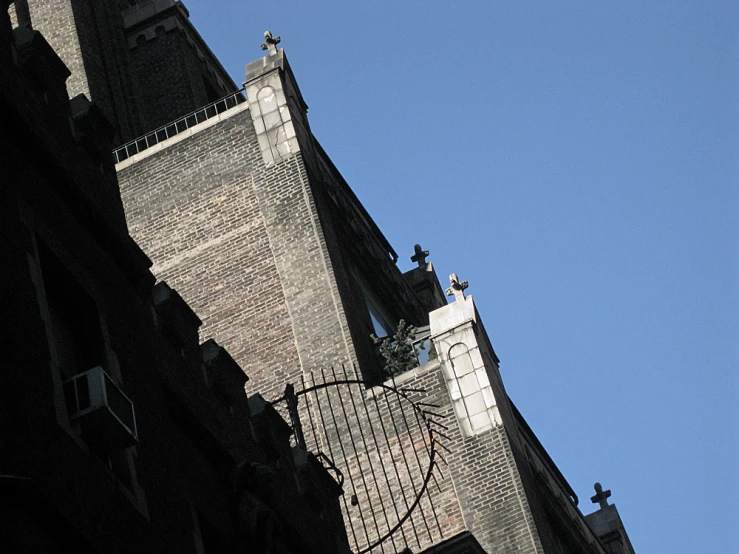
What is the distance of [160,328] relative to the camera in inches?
553

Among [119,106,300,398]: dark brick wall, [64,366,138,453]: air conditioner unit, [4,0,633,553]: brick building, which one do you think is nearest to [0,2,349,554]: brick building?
[64,366,138,453]: air conditioner unit

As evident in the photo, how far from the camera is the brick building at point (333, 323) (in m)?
27.0

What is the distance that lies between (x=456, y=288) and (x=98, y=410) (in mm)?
19426

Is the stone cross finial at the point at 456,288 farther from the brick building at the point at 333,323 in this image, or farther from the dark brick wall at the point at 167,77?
the dark brick wall at the point at 167,77

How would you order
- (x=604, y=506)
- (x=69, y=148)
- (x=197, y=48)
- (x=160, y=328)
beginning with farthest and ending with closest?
(x=197, y=48)
(x=604, y=506)
(x=160, y=328)
(x=69, y=148)

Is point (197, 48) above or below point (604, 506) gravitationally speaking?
above

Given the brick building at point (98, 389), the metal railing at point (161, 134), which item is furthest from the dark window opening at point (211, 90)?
the brick building at point (98, 389)

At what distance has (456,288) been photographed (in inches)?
1166


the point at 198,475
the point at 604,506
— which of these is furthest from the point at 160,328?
the point at 604,506

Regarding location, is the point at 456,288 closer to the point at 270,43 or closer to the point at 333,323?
the point at 333,323

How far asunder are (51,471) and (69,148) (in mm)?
3965

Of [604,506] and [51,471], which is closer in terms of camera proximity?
[51,471]

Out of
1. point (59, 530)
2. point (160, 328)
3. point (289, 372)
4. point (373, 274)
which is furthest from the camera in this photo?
point (373, 274)

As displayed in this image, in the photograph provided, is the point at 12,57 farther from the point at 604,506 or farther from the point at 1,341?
the point at 604,506
